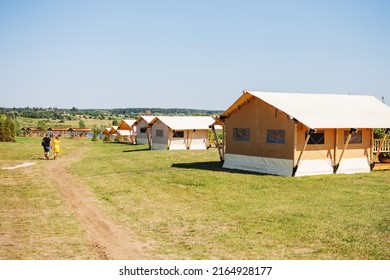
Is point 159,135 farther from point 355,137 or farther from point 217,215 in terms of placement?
point 217,215

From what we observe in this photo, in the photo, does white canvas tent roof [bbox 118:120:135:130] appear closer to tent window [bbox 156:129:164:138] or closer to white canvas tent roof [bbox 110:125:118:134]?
white canvas tent roof [bbox 110:125:118:134]

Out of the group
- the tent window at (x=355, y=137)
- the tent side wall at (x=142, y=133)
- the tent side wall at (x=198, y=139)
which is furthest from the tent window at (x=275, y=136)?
the tent side wall at (x=142, y=133)

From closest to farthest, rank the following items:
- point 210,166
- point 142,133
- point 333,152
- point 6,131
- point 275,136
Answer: point 275,136
point 333,152
point 210,166
point 142,133
point 6,131

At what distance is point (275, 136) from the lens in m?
23.2

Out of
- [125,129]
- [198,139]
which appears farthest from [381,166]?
[125,129]

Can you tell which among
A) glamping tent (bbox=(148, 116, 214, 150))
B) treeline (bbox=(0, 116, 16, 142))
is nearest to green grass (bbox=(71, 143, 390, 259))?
glamping tent (bbox=(148, 116, 214, 150))

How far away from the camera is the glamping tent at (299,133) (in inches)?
876

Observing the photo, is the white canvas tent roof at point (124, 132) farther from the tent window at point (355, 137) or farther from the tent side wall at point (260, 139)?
the tent window at point (355, 137)

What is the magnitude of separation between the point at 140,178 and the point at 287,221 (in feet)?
34.7

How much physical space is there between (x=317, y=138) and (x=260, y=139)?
3194 mm

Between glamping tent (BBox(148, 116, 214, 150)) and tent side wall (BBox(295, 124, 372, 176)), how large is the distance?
20482 millimetres

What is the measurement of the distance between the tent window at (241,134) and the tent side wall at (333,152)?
3751 mm
